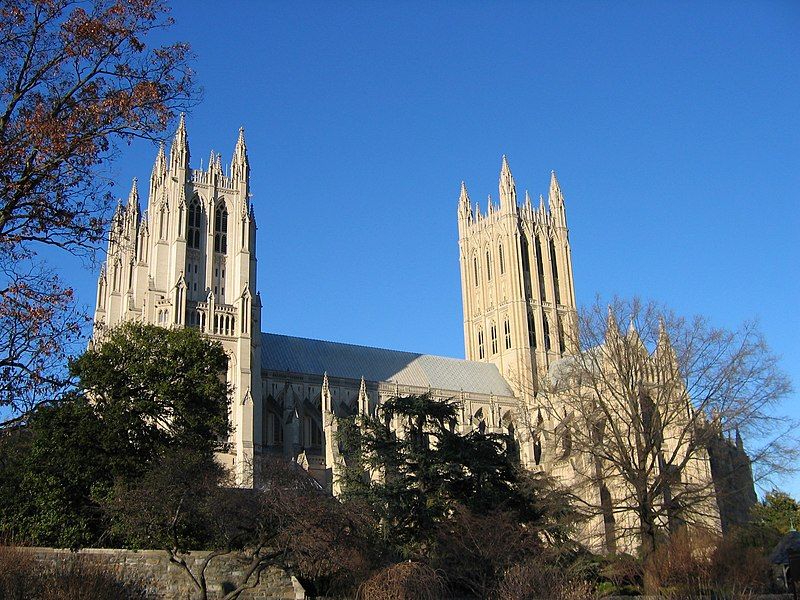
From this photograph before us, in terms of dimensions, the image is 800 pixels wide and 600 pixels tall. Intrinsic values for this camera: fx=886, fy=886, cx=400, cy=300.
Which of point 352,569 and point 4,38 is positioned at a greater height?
point 4,38

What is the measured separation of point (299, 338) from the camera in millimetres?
72375

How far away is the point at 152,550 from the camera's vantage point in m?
24.8

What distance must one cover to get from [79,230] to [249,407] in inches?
1662

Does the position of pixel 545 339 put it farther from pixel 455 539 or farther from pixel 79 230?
pixel 79 230

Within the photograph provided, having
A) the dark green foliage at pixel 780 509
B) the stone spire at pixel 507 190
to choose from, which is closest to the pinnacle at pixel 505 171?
the stone spire at pixel 507 190

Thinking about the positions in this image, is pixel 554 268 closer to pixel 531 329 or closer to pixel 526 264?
pixel 526 264

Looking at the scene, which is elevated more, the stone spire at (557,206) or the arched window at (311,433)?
the stone spire at (557,206)

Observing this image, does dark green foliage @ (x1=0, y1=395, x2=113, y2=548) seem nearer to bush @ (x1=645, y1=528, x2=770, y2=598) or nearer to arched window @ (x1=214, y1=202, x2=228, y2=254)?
bush @ (x1=645, y1=528, x2=770, y2=598)

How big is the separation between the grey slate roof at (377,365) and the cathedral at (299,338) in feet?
0.44

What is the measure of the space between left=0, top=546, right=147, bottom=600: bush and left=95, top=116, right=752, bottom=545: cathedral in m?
24.2

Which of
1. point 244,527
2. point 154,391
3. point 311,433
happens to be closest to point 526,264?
point 311,433

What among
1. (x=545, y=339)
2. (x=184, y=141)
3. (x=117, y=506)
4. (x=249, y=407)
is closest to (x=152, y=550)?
(x=117, y=506)

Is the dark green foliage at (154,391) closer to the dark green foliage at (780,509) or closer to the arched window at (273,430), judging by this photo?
the arched window at (273,430)

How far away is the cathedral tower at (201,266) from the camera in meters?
57.8
